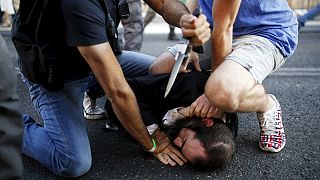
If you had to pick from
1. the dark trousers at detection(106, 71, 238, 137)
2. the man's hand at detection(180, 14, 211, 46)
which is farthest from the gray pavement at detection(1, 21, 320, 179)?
the man's hand at detection(180, 14, 211, 46)

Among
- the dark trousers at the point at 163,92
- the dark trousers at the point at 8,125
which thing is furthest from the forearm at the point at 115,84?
the dark trousers at the point at 8,125

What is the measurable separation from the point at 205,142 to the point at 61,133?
27.8 inches

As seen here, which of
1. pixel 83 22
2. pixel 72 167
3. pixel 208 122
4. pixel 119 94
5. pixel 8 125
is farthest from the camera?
pixel 208 122

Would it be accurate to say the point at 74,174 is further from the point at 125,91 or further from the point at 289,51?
the point at 289,51

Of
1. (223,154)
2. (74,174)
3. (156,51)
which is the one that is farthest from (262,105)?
(156,51)

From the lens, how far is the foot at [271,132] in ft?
6.82

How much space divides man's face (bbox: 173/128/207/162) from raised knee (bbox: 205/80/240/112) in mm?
195

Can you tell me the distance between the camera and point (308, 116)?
102 inches

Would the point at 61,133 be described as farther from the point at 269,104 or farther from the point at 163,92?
the point at 269,104

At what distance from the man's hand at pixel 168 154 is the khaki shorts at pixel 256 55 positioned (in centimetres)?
54

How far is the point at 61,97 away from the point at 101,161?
39 centimetres

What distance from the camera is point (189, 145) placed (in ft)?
6.17

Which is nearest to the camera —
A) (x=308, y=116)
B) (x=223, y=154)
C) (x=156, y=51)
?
(x=223, y=154)

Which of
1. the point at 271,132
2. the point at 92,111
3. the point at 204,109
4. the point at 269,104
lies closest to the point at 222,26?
the point at 204,109
